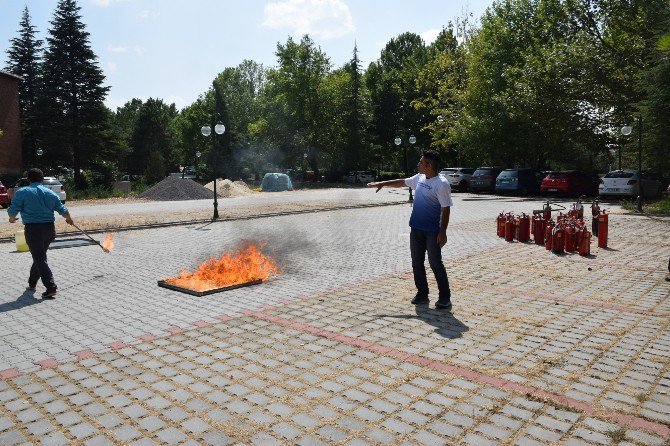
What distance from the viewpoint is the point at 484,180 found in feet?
112

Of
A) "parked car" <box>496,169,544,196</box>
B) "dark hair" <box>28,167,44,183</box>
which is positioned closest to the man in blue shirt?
"dark hair" <box>28,167,44,183</box>

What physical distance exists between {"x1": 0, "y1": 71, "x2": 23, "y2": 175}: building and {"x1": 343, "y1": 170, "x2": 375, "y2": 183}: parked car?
101 ft

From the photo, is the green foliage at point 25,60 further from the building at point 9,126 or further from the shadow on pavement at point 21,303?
the shadow on pavement at point 21,303

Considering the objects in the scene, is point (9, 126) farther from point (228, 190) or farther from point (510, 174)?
point (510, 174)

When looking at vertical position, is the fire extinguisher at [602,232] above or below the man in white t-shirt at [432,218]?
below

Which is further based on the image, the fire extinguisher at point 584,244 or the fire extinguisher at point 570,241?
the fire extinguisher at point 570,241

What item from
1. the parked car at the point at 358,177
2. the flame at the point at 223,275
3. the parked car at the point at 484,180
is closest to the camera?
the flame at the point at 223,275

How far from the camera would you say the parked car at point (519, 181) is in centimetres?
3127

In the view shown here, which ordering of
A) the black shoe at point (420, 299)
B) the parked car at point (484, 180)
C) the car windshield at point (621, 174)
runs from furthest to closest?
1. the parked car at point (484, 180)
2. the car windshield at point (621, 174)
3. the black shoe at point (420, 299)

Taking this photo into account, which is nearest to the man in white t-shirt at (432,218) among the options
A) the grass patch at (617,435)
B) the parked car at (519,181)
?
the grass patch at (617,435)

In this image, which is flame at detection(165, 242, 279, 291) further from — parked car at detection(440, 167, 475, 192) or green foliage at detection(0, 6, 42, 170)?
green foliage at detection(0, 6, 42, 170)

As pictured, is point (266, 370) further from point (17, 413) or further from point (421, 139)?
point (421, 139)

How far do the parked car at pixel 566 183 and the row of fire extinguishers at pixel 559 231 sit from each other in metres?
17.2

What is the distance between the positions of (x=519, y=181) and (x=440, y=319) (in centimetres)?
2734
